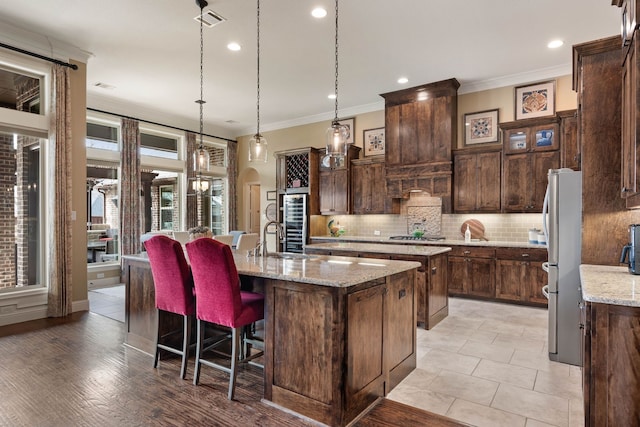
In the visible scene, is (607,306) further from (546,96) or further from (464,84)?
(464,84)

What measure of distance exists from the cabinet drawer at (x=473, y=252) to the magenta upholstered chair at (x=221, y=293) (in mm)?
3939

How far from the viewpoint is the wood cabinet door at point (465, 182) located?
581 cm

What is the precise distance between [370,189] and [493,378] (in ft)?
14.7

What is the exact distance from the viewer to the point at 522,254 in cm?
509

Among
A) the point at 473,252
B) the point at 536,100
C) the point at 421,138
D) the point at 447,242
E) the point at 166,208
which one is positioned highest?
the point at 536,100

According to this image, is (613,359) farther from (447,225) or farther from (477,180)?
(447,225)

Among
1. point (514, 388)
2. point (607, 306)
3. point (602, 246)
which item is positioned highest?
point (602, 246)

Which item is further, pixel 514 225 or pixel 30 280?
pixel 514 225

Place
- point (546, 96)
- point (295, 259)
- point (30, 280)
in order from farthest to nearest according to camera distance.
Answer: point (546, 96), point (30, 280), point (295, 259)

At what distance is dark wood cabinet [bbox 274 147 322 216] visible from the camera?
24.6 ft

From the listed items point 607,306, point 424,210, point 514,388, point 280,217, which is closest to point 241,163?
point 280,217

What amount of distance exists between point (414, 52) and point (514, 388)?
413 centimetres

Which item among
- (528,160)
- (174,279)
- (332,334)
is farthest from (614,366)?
(528,160)

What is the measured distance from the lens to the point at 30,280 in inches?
183
